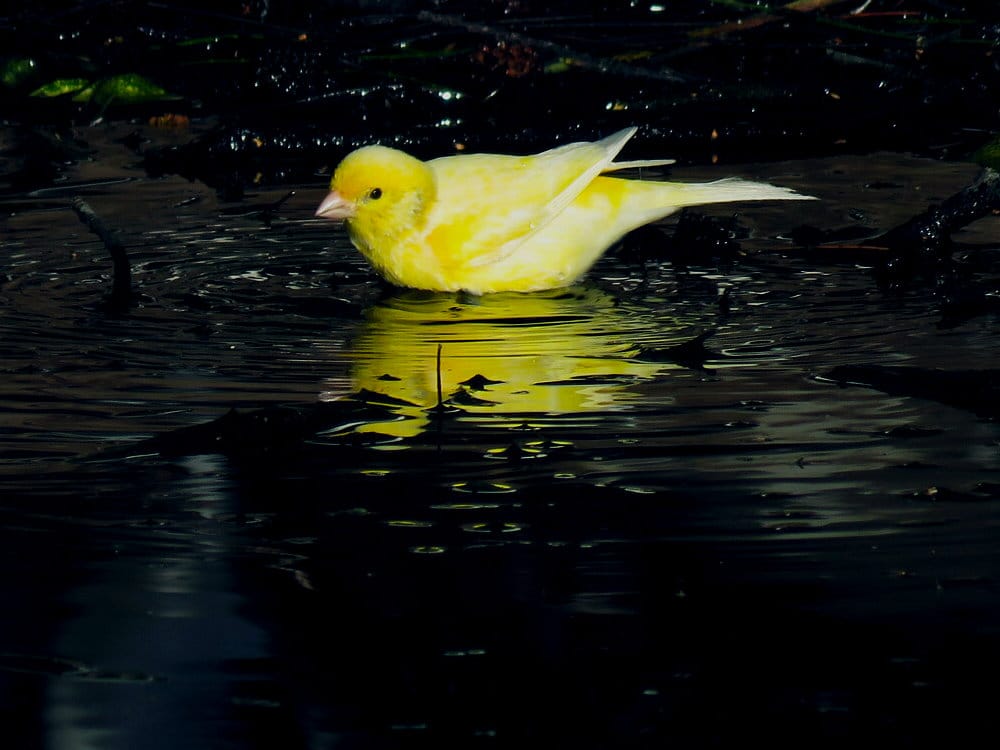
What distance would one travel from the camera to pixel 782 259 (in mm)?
5934

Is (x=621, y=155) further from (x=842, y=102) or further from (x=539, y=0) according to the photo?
(x=539, y=0)

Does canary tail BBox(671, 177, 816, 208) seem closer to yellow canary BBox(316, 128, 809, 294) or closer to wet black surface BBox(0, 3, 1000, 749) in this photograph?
yellow canary BBox(316, 128, 809, 294)

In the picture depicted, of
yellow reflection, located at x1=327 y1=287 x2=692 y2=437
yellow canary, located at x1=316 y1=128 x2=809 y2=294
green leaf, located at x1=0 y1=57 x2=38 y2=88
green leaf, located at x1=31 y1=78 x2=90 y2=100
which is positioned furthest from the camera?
green leaf, located at x1=0 y1=57 x2=38 y2=88

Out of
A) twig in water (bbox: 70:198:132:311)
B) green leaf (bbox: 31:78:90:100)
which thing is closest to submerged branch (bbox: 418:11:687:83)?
green leaf (bbox: 31:78:90:100)

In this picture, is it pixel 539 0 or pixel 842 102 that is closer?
pixel 842 102

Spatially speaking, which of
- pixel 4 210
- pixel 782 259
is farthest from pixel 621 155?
pixel 4 210

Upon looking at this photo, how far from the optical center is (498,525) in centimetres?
346

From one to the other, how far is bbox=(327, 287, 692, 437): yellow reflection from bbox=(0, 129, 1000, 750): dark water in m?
0.02

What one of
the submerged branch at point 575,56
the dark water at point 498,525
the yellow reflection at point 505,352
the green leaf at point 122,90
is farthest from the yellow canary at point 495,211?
the green leaf at point 122,90

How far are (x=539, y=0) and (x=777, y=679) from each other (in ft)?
25.4

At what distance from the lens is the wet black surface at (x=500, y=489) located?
9.16ft

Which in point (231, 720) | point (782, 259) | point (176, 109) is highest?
point (176, 109)

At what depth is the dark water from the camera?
277cm

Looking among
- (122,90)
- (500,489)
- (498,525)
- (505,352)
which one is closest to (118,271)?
(505,352)
